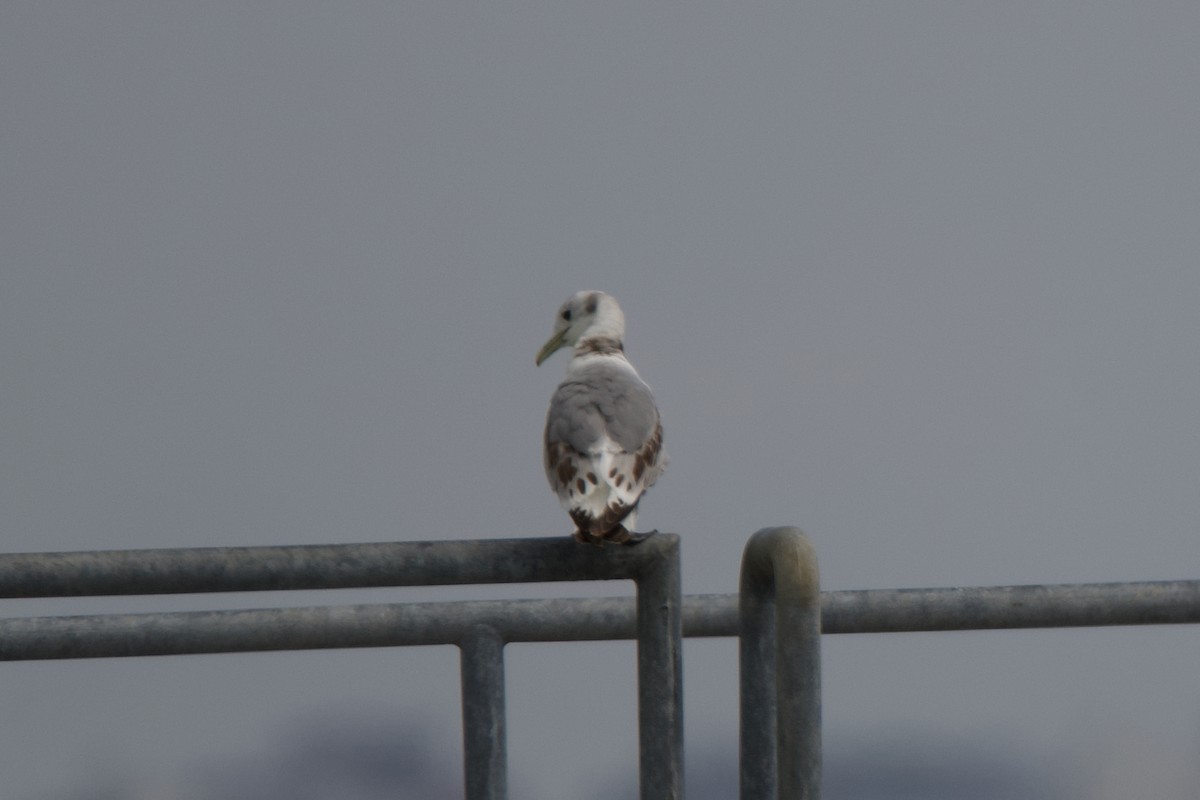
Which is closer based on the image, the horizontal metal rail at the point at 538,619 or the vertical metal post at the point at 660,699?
the vertical metal post at the point at 660,699

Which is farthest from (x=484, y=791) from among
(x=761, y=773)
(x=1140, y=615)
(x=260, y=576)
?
(x=1140, y=615)

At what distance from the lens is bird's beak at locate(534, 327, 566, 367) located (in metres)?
4.57

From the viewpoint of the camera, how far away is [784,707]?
1.95 metres

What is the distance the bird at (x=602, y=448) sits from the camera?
8.10 ft

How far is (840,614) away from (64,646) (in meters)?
1.24

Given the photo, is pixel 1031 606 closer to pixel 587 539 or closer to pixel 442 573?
pixel 587 539

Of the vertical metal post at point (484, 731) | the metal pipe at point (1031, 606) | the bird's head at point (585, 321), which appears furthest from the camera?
the bird's head at point (585, 321)

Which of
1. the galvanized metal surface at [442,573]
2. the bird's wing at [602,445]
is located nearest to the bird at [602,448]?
the bird's wing at [602,445]

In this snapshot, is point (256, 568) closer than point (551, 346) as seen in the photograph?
Yes

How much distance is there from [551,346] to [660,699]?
272 centimetres

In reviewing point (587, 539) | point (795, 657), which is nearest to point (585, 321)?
point (587, 539)

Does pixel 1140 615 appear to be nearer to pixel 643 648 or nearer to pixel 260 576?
pixel 643 648

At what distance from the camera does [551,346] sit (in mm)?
4602

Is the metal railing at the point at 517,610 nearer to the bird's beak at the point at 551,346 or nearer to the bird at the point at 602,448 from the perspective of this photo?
the bird at the point at 602,448
